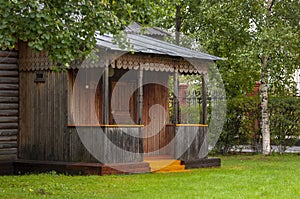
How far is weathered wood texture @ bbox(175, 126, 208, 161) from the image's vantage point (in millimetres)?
19672

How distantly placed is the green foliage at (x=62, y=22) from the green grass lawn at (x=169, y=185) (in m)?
3.10

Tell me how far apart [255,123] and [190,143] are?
6448 millimetres

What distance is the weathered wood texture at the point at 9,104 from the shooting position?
1877cm

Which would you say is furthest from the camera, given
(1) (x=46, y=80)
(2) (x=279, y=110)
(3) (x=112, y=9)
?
(2) (x=279, y=110)

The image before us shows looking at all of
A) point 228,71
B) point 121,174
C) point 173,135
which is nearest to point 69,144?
point 121,174

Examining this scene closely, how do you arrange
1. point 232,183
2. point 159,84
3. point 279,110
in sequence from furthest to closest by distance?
point 279,110 → point 159,84 → point 232,183

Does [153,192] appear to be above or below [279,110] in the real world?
below

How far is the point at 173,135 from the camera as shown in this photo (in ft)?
67.1

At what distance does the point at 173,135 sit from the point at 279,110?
633 cm

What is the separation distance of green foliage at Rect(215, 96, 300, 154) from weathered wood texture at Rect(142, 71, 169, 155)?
460cm

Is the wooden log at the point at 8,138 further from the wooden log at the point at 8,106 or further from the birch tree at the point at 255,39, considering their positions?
the birch tree at the point at 255,39

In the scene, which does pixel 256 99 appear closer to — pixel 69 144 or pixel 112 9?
pixel 69 144

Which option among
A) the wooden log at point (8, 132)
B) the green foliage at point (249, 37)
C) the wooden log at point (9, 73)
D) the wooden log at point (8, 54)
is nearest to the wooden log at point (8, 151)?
the wooden log at point (8, 132)

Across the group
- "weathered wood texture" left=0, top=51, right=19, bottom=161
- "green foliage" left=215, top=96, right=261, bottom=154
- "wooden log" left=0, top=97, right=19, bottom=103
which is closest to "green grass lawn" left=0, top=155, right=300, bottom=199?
"weathered wood texture" left=0, top=51, right=19, bottom=161
